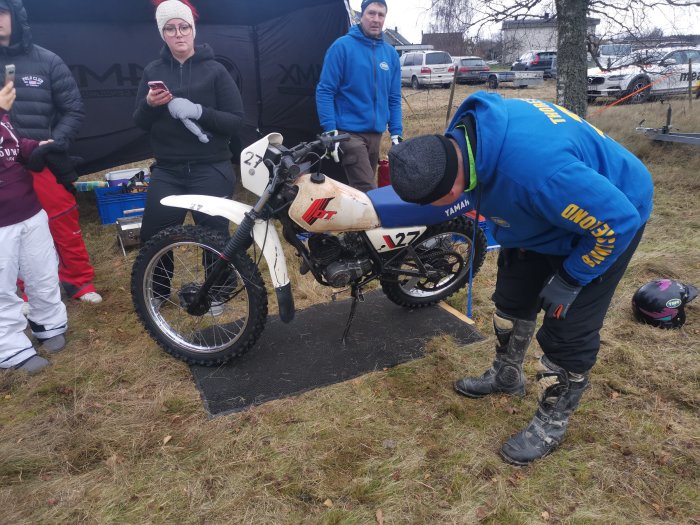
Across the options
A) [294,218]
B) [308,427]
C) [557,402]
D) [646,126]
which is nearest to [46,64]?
[294,218]

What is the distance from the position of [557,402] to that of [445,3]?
8.08 meters

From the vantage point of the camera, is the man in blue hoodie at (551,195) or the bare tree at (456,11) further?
the bare tree at (456,11)

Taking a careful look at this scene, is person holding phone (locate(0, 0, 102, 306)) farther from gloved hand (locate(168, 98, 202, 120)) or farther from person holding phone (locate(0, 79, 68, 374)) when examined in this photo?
gloved hand (locate(168, 98, 202, 120))

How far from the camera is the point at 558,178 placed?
1.51 m

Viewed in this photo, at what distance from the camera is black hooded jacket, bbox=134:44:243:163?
2961 millimetres

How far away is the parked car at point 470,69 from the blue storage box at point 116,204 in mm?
19799

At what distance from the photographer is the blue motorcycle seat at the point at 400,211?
271 centimetres

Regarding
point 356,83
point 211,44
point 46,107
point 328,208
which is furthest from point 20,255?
point 211,44

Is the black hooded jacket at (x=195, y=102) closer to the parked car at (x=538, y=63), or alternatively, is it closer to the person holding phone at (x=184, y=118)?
the person holding phone at (x=184, y=118)

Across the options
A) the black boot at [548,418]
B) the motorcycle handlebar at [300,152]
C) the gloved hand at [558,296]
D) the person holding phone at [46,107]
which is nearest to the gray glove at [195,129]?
the motorcycle handlebar at [300,152]

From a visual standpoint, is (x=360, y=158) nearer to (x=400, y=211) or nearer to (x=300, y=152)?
(x=400, y=211)

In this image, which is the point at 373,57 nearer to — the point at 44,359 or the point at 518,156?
the point at 518,156

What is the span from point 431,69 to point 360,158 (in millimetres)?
18828

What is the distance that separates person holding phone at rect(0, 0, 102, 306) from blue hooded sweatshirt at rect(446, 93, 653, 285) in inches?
102
